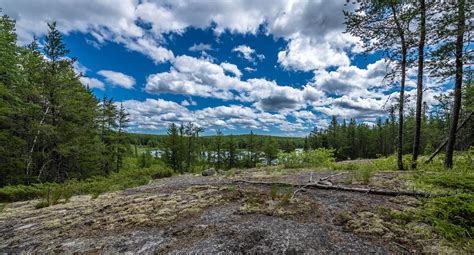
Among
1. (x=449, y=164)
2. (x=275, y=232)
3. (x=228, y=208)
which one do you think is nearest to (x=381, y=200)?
(x=275, y=232)

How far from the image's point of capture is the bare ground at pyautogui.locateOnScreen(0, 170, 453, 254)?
10.2 ft

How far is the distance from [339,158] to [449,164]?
190 ft

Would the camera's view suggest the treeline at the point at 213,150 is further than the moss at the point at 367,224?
Yes

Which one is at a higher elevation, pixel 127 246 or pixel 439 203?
pixel 439 203

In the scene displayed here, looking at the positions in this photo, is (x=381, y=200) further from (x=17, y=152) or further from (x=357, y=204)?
(x=17, y=152)

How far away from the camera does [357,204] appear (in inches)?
184

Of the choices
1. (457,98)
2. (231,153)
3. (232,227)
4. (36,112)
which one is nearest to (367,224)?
(232,227)

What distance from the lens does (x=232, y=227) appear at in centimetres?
381

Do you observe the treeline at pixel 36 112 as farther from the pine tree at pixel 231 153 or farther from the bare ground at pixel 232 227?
the pine tree at pixel 231 153

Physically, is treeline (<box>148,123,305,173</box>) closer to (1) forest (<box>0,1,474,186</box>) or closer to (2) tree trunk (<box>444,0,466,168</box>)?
(1) forest (<box>0,1,474,186</box>)

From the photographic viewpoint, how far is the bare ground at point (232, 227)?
3.10 metres

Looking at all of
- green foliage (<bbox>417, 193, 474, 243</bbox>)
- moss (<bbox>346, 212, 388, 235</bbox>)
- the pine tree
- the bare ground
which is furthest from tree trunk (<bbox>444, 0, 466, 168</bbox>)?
the pine tree

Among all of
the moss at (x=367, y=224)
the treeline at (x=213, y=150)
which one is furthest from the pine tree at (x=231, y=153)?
the moss at (x=367, y=224)

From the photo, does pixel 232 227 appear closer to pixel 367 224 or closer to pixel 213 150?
pixel 367 224
